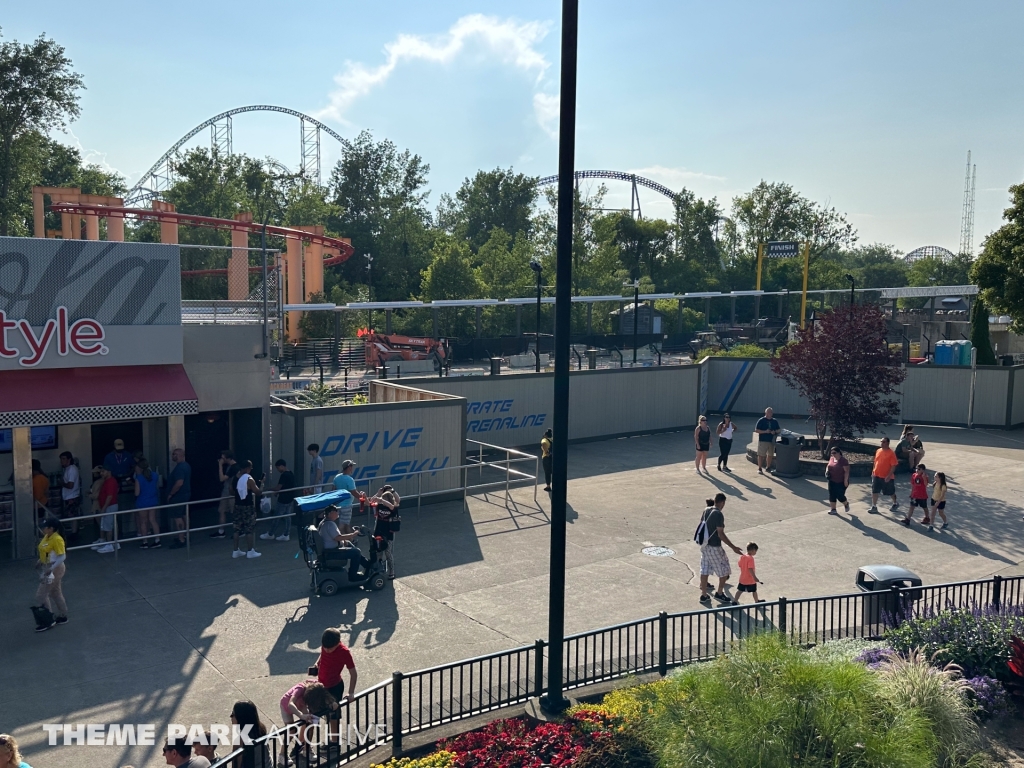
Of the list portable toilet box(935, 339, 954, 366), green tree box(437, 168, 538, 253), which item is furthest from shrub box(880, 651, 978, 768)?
green tree box(437, 168, 538, 253)

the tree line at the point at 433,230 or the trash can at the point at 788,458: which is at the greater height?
the tree line at the point at 433,230

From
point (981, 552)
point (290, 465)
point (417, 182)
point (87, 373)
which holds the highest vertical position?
point (417, 182)

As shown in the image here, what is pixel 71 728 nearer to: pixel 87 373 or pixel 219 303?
pixel 87 373

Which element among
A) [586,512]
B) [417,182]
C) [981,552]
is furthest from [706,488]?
[417,182]

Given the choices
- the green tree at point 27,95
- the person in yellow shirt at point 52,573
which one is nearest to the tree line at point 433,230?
the green tree at point 27,95

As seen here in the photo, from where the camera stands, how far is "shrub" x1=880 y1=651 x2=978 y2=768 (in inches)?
274

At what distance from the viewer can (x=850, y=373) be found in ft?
67.6

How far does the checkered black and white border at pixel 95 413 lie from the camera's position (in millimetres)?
12367

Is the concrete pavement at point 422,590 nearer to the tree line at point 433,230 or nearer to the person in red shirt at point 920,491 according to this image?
the person in red shirt at point 920,491

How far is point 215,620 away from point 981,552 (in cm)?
1246

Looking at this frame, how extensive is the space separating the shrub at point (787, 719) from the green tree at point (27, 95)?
1953 inches

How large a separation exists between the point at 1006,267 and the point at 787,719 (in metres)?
25.1

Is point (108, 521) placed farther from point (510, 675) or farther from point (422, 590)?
point (510, 675)

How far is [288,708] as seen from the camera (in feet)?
23.2
